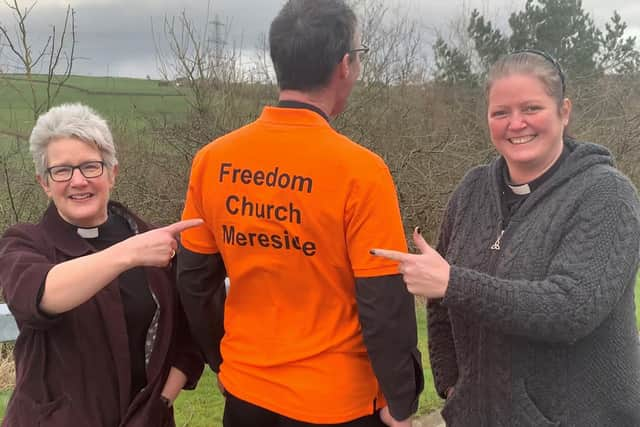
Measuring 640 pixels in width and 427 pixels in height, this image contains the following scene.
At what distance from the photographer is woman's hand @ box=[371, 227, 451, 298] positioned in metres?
1.75

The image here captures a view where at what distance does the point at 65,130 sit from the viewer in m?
2.21

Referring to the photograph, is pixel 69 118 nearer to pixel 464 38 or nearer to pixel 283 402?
pixel 283 402

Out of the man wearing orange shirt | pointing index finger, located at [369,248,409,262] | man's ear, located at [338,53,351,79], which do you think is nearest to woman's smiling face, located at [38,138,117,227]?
the man wearing orange shirt

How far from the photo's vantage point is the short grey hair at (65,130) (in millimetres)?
2217

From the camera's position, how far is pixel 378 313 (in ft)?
5.95

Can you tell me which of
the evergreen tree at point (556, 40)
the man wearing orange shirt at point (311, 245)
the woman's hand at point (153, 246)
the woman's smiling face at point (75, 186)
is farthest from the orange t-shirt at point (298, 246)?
the evergreen tree at point (556, 40)

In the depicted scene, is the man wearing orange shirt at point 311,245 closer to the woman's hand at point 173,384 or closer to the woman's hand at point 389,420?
the woman's hand at point 389,420

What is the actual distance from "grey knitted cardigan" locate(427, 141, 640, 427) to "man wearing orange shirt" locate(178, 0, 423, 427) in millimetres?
278

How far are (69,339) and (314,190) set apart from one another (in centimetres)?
107

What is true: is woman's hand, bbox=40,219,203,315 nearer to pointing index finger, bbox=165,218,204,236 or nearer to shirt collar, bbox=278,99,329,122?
pointing index finger, bbox=165,218,204,236

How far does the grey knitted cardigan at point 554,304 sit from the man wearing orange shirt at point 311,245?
28cm

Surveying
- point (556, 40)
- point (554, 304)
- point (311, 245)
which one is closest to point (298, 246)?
point (311, 245)

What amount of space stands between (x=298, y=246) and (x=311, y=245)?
0.13ft

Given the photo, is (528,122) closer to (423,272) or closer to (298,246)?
(423,272)
